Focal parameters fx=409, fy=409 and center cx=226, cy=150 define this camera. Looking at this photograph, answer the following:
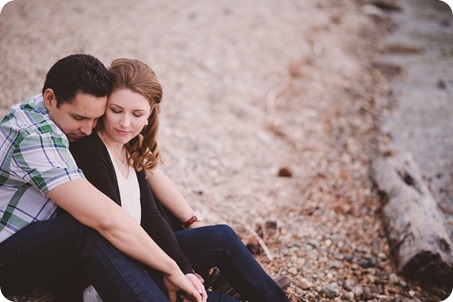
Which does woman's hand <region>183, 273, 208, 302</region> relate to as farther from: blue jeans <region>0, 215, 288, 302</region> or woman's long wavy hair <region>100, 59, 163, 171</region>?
woman's long wavy hair <region>100, 59, 163, 171</region>

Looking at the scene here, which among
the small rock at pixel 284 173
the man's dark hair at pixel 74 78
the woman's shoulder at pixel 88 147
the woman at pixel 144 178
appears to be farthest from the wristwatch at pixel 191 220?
A: the small rock at pixel 284 173

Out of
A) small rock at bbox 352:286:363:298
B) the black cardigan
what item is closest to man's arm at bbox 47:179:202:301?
the black cardigan

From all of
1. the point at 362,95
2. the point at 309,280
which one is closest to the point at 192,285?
the point at 309,280

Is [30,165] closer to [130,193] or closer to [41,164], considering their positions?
[41,164]

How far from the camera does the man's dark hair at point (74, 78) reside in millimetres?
2439

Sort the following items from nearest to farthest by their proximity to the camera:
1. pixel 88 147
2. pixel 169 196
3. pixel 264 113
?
pixel 88 147 < pixel 169 196 < pixel 264 113

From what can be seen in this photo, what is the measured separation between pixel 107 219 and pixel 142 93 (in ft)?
2.81

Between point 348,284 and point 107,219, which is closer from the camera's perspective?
point 107,219

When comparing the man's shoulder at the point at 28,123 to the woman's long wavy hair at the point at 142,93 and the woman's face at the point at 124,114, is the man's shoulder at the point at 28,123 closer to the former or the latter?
the woman's face at the point at 124,114

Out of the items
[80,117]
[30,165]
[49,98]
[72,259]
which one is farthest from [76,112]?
[72,259]

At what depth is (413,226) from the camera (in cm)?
400

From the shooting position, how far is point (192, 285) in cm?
266

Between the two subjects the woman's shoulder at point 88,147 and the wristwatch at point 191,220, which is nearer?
the woman's shoulder at point 88,147

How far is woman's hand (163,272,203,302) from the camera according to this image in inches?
102
